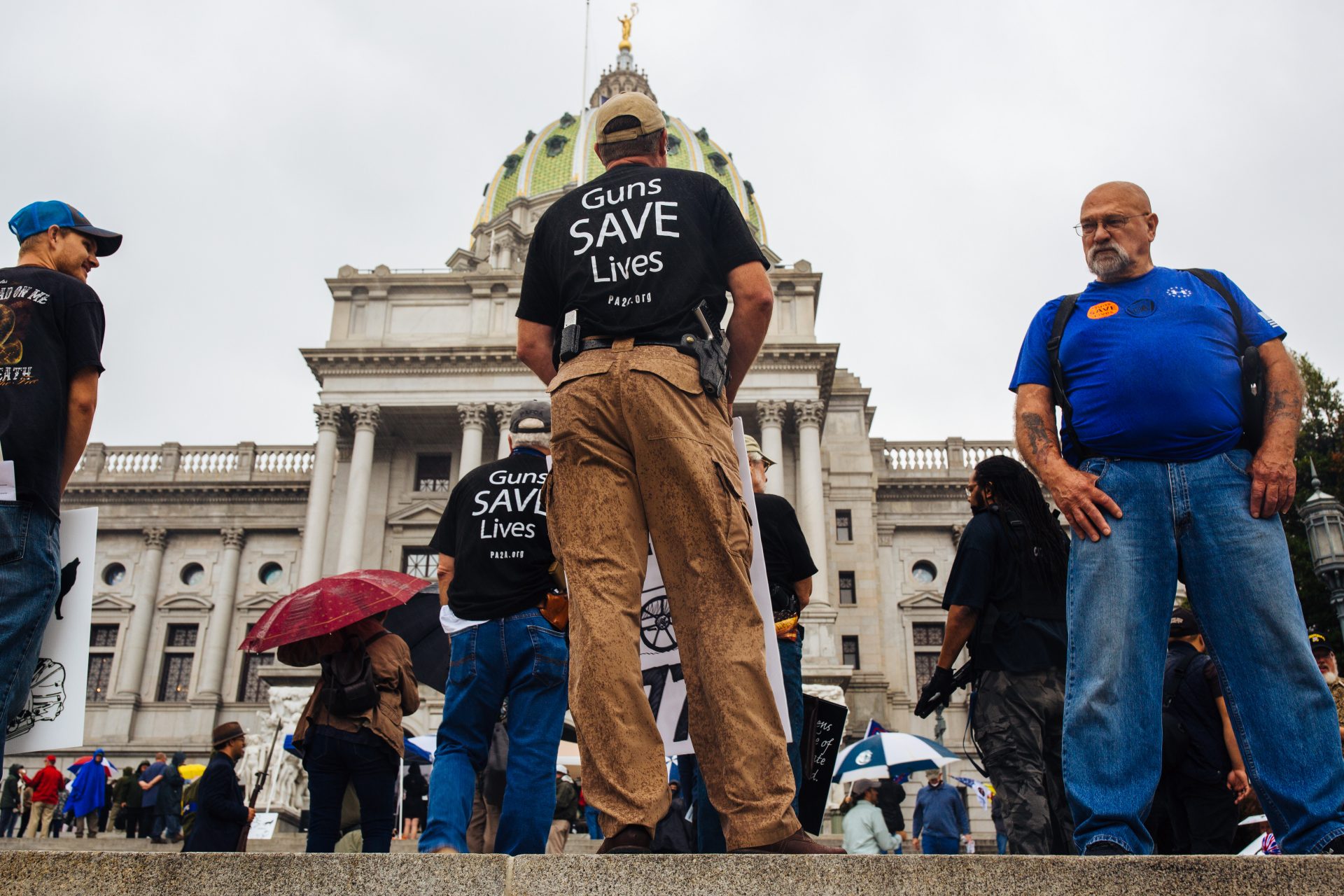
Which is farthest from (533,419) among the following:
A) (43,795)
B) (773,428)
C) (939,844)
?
(773,428)

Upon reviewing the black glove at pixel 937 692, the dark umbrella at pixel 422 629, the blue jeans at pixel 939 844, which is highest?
the dark umbrella at pixel 422 629

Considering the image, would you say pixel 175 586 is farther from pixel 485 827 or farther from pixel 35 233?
pixel 35 233

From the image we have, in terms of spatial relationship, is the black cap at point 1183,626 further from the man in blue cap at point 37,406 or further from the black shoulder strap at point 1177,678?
the man in blue cap at point 37,406

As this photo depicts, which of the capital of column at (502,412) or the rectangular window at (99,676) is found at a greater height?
the capital of column at (502,412)

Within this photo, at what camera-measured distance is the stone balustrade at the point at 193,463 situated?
43.6 m

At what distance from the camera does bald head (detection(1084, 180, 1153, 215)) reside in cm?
446

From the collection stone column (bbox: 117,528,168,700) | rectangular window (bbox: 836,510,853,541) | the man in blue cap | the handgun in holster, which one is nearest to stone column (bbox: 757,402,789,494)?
rectangular window (bbox: 836,510,853,541)

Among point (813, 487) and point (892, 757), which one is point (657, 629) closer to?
point (892, 757)

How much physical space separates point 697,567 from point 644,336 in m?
0.83

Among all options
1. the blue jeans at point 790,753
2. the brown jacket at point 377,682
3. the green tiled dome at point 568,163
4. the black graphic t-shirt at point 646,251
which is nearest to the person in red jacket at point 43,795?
the brown jacket at point 377,682

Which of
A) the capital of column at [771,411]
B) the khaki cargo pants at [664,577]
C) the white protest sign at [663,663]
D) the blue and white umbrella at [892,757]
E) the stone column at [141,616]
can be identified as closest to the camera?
the khaki cargo pants at [664,577]

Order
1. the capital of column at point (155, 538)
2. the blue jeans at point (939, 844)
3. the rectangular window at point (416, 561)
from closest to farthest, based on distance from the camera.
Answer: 1. the blue jeans at point (939, 844)
2. the rectangular window at point (416, 561)
3. the capital of column at point (155, 538)

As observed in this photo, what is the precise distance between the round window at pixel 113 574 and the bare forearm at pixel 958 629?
4227 centimetres

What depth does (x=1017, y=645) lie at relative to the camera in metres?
5.83
